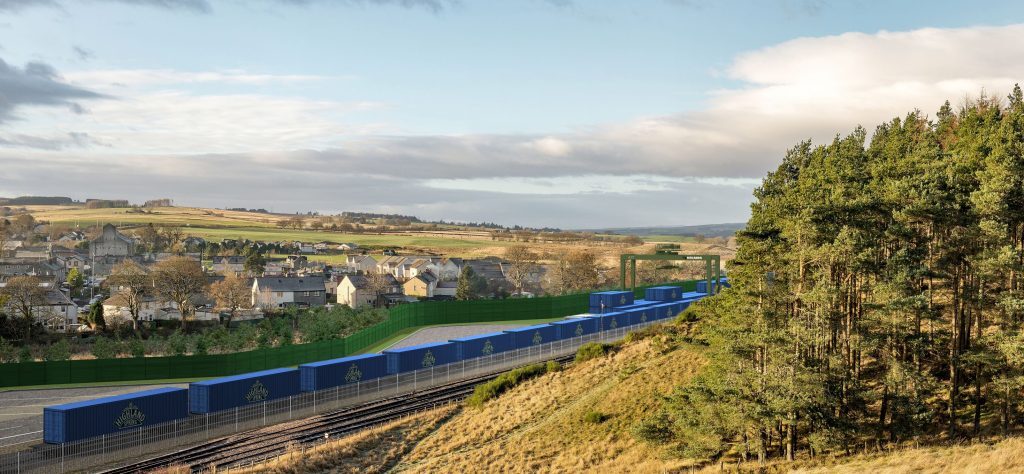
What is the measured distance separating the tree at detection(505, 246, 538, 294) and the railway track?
282 ft

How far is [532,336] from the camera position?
6644 cm

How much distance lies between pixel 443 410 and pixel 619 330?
31017mm

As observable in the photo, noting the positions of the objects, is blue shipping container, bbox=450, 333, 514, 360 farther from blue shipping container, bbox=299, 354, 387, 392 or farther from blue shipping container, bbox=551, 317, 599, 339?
blue shipping container, bbox=299, 354, 387, 392

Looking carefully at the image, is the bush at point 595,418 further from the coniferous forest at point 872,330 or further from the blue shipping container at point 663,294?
the blue shipping container at point 663,294

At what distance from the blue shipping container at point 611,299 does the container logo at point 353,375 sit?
41.1 meters

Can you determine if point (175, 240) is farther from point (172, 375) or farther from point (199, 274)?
point (172, 375)

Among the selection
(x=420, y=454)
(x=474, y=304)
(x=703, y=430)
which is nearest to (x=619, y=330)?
(x=474, y=304)

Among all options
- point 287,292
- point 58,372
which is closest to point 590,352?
point 58,372

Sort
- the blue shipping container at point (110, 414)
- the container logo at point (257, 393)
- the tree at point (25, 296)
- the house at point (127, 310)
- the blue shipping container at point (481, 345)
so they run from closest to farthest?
the blue shipping container at point (110, 414) → the container logo at point (257, 393) → the blue shipping container at point (481, 345) → the tree at point (25, 296) → the house at point (127, 310)

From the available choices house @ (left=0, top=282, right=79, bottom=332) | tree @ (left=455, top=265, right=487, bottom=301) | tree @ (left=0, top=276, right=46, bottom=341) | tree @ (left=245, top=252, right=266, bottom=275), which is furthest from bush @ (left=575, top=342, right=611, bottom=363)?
tree @ (left=245, top=252, right=266, bottom=275)

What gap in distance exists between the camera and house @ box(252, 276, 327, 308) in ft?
366

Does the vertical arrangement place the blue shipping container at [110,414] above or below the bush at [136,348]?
above

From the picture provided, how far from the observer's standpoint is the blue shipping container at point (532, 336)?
65188mm

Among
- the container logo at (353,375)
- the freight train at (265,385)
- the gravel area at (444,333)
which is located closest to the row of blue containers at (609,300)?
the gravel area at (444,333)
